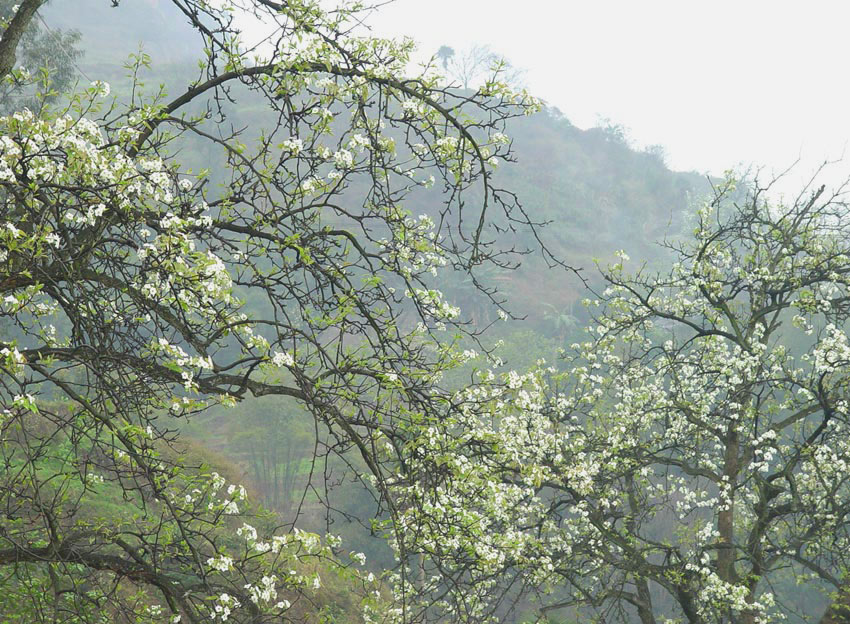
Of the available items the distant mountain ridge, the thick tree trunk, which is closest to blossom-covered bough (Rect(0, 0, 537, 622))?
the thick tree trunk

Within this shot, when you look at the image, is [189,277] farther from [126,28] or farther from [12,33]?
[126,28]

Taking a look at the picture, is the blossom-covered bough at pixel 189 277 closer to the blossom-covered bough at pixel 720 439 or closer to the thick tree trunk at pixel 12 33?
the thick tree trunk at pixel 12 33

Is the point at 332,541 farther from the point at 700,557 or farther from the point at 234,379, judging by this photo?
the point at 700,557

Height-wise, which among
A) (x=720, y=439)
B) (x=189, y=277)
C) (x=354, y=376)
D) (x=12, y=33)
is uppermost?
(x=12, y=33)

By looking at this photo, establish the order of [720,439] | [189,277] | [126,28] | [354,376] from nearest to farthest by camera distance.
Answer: [189,277], [354,376], [720,439], [126,28]

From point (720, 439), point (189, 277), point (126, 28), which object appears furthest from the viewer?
point (126, 28)

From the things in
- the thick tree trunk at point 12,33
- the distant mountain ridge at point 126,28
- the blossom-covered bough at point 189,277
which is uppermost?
the distant mountain ridge at point 126,28

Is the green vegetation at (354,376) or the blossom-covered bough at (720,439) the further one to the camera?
the blossom-covered bough at (720,439)

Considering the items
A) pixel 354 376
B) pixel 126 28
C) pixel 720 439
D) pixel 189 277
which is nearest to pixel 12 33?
pixel 189 277

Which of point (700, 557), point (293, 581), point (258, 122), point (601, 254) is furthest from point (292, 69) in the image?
point (258, 122)

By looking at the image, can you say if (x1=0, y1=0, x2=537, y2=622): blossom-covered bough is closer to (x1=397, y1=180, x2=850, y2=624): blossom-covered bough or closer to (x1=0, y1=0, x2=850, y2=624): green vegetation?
(x1=0, y1=0, x2=850, y2=624): green vegetation

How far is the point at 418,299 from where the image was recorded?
5.33m

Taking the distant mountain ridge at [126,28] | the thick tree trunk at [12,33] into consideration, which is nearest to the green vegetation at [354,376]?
the thick tree trunk at [12,33]

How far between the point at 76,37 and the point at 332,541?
1141 inches
